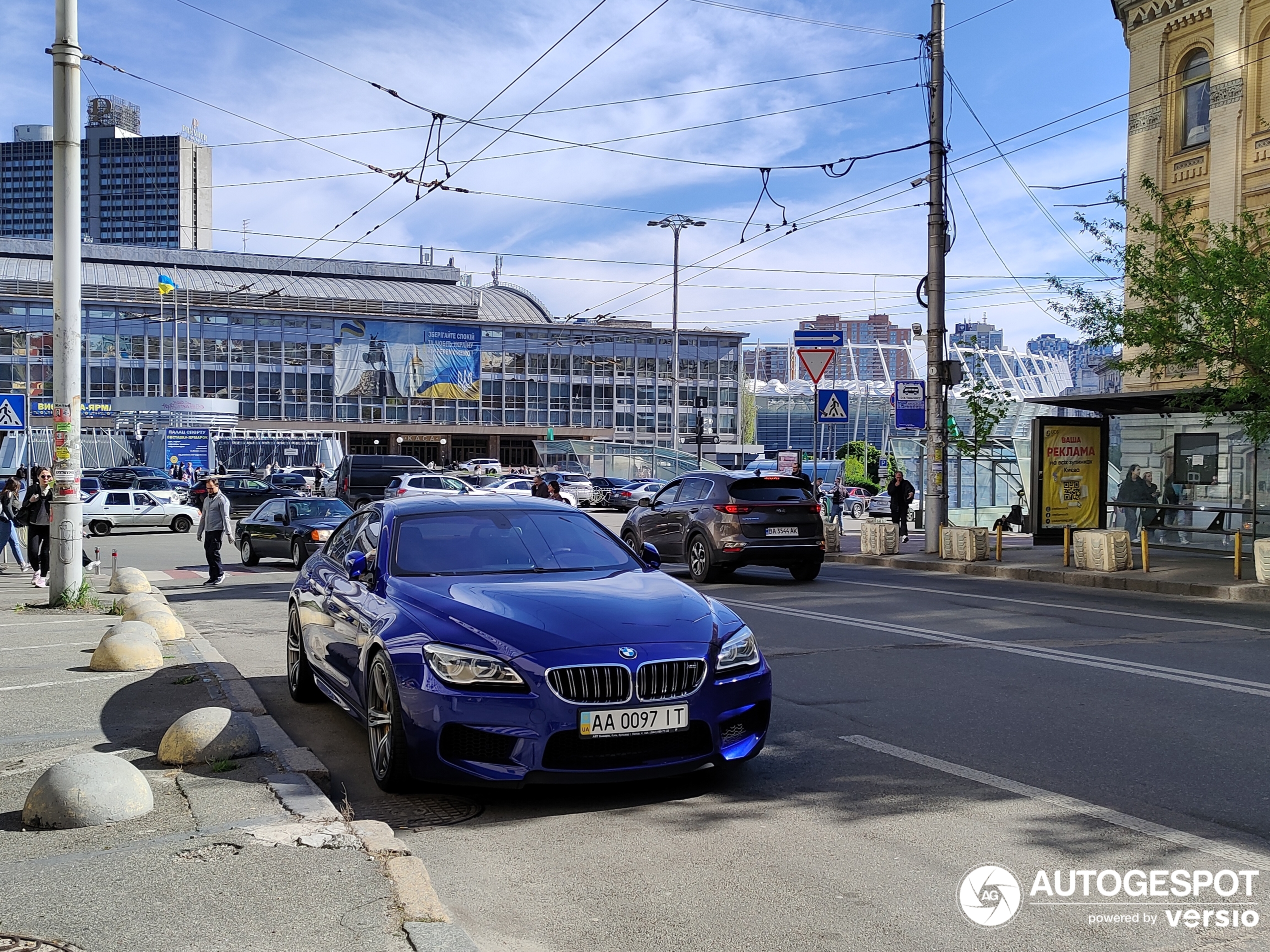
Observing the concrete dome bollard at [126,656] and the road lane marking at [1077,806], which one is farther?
the concrete dome bollard at [126,656]

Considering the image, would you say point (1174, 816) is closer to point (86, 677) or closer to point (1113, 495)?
point (86, 677)

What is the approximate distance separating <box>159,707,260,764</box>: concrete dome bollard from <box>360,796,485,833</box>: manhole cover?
842 mm

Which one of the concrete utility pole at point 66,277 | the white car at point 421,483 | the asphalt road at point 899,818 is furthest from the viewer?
the white car at point 421,483

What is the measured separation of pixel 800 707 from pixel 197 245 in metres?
174

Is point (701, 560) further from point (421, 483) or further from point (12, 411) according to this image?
→ point (421, 483)

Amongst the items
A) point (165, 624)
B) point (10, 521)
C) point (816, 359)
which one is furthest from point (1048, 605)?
point (10, 521)

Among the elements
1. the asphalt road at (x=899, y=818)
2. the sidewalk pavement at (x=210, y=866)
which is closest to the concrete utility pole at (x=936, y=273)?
the asphalt road at (x=899, y=818)

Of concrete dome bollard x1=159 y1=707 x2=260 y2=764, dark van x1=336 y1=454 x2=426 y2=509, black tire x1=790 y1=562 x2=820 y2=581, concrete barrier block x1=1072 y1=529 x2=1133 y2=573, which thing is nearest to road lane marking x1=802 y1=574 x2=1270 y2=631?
black tire x1=790 y1=562 x2=820 y2=581

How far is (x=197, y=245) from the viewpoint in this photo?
166 meters

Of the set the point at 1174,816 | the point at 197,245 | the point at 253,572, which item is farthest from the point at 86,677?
the point at 197,245

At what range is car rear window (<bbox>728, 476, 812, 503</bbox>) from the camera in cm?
1691

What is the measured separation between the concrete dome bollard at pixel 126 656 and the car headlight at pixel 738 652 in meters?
5.35

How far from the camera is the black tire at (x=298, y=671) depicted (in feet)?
25.9

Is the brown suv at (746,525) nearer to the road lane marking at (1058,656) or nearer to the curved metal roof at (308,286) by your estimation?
the road lane marking at (1058,656)
